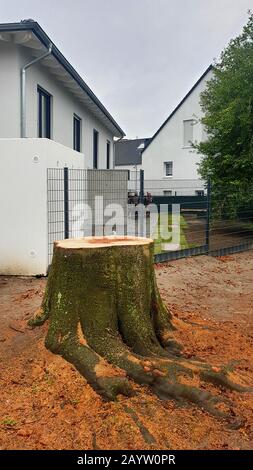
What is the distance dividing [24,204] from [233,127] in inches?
280

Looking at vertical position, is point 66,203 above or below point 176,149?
below

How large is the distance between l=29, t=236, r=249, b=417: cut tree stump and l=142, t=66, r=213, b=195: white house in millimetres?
22418

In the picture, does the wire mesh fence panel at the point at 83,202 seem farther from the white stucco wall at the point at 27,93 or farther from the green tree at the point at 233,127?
the green tree at the point at 233,127

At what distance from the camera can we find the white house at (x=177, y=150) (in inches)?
1040

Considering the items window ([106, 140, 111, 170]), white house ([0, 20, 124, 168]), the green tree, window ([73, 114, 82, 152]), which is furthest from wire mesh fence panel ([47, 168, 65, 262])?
window ([106, 140, 111, 170])

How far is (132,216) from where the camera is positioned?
1421 cm

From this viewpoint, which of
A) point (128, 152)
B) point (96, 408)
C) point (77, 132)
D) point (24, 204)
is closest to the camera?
point (96, 408)

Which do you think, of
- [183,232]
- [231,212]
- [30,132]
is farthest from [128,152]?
[30,132]

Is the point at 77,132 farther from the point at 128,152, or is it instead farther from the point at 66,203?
the point at 128,152

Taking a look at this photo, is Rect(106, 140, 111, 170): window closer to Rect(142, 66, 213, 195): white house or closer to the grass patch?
the grass patch

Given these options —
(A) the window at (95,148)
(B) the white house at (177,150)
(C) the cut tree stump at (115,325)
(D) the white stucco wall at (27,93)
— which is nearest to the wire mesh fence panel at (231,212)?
(D) the white stucco wall at (27,93)

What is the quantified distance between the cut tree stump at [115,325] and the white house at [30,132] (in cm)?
362

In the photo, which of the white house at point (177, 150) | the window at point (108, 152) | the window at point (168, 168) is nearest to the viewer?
the window at point (108, 152)

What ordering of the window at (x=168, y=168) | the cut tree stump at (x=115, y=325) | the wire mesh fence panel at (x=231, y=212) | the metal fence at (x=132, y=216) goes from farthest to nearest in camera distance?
the window at (x=168, y=168), the wire mesh fence panel at (x=231, y=212), the metal fence at (x=132, y=216), the cut tree stump at (x=115, y=325)
